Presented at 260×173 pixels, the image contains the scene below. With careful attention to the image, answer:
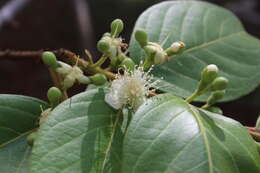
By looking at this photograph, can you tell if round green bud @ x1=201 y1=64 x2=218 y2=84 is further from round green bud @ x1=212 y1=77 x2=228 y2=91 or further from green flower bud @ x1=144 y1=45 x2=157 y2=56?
green flower bud @ x1=144 y1=45 x2=157 y2=56

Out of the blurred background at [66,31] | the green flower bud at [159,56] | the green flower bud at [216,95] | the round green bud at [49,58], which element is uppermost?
the round green bud at [49,58]

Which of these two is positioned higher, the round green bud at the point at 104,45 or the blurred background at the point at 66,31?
the round green bud at the point at 104,45

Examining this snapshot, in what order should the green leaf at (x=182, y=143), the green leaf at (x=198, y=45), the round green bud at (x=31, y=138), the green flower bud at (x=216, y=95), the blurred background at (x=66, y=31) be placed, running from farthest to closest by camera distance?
1. the blurred background at (x=66, y=31)
2. the green leaf at (x=198, y=45)
3. the green flower bud at (x=216, y=95)
4. the round green bud at (x=31, y=138)
5. the green leaf at (x=182, y=143)

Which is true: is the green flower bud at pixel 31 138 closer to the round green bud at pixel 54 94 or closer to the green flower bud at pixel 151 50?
the round green bud at pixel 54 94

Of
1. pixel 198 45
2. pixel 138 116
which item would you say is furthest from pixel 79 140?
pixel 198 45

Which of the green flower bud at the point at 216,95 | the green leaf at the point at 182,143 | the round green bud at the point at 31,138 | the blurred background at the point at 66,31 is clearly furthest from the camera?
the blurred background at the point at 66,31

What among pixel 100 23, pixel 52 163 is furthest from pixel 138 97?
pixel 100 23

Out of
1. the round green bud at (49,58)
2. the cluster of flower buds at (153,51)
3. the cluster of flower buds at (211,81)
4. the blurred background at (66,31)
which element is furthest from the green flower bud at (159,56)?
the blurred background at (66,31)
